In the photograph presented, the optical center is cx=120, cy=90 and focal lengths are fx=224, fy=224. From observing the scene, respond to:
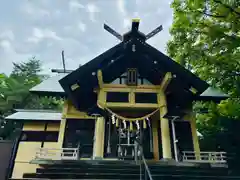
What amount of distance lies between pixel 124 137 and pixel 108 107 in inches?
57.4

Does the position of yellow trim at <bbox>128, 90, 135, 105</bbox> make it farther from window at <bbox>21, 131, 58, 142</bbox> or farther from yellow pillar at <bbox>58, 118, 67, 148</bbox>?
window at <bbox>21, 131, 58, 142</bbox>

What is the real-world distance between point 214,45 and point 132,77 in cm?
375

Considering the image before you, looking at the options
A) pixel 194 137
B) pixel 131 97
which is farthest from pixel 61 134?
pixel 194 137

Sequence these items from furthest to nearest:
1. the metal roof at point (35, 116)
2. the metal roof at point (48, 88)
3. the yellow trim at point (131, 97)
→ the metal roof at point (35, 116) → the metal roof at point (48, 88) → the yellow trim at point (131, 97)

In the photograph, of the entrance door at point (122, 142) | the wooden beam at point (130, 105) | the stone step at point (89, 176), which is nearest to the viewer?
the stone step at point (89, 176)

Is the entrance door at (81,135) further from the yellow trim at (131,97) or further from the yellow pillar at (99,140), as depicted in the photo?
the yellow trim at (131,97)

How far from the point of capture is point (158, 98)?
9320 mm

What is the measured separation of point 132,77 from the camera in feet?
31.4

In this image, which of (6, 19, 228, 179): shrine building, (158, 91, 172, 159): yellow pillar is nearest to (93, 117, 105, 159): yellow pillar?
(6, 19, 228, 179): shrine building

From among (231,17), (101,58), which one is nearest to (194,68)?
(231,17)

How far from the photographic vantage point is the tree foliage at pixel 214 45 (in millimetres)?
9117

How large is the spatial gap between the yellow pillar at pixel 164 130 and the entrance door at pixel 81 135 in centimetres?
303

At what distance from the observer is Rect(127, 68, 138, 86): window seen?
946 cm

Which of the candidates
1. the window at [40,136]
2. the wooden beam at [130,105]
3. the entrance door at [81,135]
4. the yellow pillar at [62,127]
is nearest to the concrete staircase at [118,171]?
the yellow pillar at [62,127]
